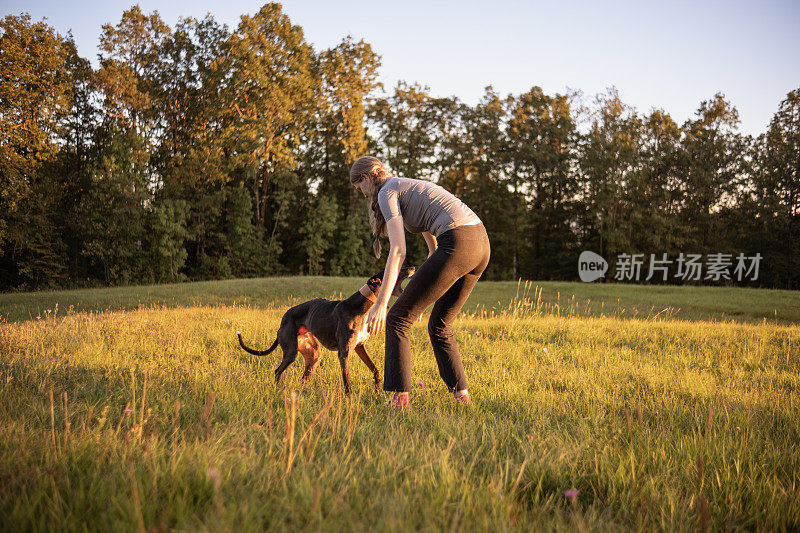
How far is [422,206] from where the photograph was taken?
3.63 meters

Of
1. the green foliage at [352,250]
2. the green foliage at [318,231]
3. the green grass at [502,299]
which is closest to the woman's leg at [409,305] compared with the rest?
the green grass at [502,299]

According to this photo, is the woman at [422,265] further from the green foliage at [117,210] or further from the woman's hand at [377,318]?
the green foliage at [117,210]

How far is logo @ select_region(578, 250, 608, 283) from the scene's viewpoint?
32.8m

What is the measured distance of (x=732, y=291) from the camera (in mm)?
20453

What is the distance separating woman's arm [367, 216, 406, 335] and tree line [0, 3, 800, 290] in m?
23.1

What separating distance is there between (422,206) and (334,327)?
→ 4.40 ft

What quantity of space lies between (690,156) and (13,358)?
39465 millimetres

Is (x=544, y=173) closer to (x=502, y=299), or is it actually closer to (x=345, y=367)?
(x=502, y=299)

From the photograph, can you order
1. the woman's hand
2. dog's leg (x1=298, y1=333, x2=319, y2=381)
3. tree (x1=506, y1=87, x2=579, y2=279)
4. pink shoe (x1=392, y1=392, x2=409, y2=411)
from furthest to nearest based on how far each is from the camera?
tree (x1=506, y1=87, x2=579, y2=279), dog's leg (x1=298, y1=333, x2=319, y2=381), pink shoe (x1=392, y1=392, x2=409, y2=411), the woman's hand

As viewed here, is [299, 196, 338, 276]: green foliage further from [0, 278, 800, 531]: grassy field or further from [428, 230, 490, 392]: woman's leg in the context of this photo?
[428, 230, 490, 392]: woman's leg

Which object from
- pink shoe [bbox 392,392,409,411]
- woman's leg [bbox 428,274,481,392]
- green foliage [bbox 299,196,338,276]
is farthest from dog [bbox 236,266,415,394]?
green foliage [bbox 299,196,338,276]

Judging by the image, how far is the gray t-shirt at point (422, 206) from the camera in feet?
11.5

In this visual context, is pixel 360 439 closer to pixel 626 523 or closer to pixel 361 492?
pixel 361 492

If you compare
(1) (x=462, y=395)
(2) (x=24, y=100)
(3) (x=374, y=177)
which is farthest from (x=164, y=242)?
(1) (x=462, y=395)
